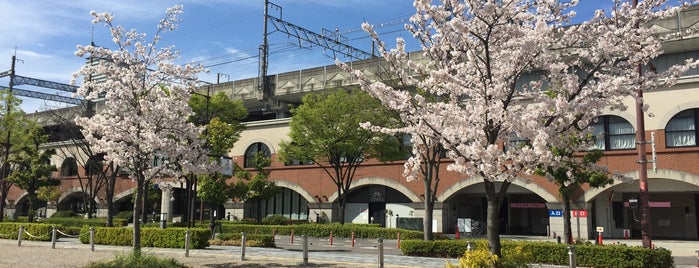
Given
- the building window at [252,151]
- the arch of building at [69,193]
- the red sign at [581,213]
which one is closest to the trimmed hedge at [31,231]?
the building window at [252,151]

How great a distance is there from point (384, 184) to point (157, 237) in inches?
886

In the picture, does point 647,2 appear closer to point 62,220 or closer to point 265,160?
point 265,160

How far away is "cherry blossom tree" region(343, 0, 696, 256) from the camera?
10.3 m

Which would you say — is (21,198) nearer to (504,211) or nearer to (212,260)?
(504,211)

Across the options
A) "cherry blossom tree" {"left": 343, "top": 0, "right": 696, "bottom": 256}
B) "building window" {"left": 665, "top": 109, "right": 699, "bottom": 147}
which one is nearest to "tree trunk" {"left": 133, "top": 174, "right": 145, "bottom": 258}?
"cherry blossom tree" {"left": 343, "top": 0, "right": 696, "bottom": 256}

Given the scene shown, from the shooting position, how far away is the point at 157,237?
78.6 feet

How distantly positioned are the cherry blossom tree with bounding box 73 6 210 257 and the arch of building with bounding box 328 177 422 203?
86.3ft

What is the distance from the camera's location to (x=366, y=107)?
107 ft

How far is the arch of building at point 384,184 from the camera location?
137ft

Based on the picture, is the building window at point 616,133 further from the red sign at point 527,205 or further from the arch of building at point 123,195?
the arch of building at point 123,195

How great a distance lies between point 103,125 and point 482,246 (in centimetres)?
1112

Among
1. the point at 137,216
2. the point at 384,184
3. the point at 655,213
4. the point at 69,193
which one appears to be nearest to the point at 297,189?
the point at 384,184

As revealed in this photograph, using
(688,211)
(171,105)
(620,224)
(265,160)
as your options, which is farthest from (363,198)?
(171,105)

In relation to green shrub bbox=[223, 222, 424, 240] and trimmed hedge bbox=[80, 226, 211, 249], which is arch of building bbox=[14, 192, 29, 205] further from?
trimmed hedge bbox=[80, 226, 211, 249]
